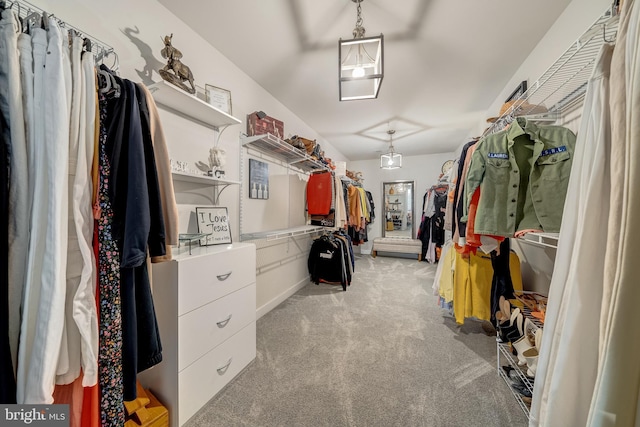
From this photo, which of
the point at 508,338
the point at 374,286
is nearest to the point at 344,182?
the point at 374,286

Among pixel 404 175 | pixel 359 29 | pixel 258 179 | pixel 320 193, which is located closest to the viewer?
pixel 359 29

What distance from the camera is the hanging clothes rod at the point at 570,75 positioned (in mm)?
749

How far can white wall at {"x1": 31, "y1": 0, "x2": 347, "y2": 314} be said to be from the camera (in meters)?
1.16

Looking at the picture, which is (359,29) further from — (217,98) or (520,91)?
(520,91)

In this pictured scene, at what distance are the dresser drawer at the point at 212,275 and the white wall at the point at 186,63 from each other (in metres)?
0.48

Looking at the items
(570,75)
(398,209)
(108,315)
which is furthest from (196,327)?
(398,209)

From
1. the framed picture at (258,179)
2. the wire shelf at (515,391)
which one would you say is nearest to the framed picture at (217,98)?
the framed picture at (258,179)

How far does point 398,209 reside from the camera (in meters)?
5.73

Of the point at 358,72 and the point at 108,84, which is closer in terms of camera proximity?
the point at 108,84

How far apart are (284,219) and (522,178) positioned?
2270mm

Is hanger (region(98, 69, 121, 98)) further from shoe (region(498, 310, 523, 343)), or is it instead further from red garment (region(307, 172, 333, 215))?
red garment (region(307, 172, 333, 215))

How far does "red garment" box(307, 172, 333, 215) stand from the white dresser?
176 centimetres

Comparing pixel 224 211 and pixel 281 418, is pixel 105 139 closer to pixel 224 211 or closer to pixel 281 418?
pixel 224 211

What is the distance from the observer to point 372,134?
3.92m
